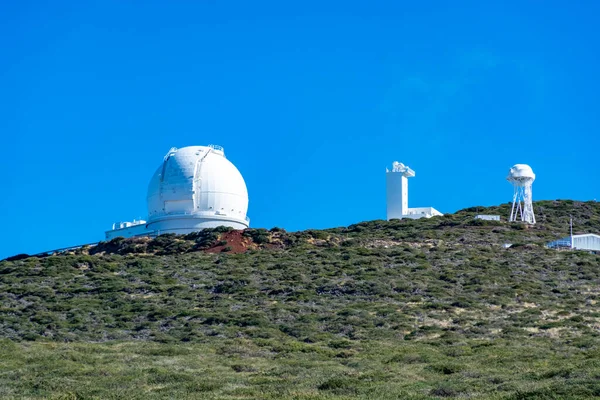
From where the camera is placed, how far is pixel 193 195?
56062 mm

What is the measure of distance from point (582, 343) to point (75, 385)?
13.6m

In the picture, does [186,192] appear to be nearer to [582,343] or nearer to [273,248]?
[273,248]

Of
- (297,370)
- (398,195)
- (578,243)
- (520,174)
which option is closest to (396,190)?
(398,195)

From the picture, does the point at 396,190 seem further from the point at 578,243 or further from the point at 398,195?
the point at 578,243

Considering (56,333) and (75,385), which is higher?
(56,333)

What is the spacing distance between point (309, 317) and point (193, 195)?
24.8 meters

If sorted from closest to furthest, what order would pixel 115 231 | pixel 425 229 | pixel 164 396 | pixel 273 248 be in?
pixel 164 396, pixel 273 248, pixel 425 229, pixel 115 231

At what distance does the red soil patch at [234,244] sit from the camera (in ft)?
159

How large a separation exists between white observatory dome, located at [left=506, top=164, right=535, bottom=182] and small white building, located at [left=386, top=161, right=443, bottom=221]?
8.50 metres

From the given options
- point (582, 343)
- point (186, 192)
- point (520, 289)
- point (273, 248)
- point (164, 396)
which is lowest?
point (164, 396)

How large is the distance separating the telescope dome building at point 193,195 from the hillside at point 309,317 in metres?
4.57

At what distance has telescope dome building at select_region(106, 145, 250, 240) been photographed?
5609 centimetres

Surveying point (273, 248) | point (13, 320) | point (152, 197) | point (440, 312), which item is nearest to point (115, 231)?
point (152, 197)

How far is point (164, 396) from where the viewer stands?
19750 millimetres
